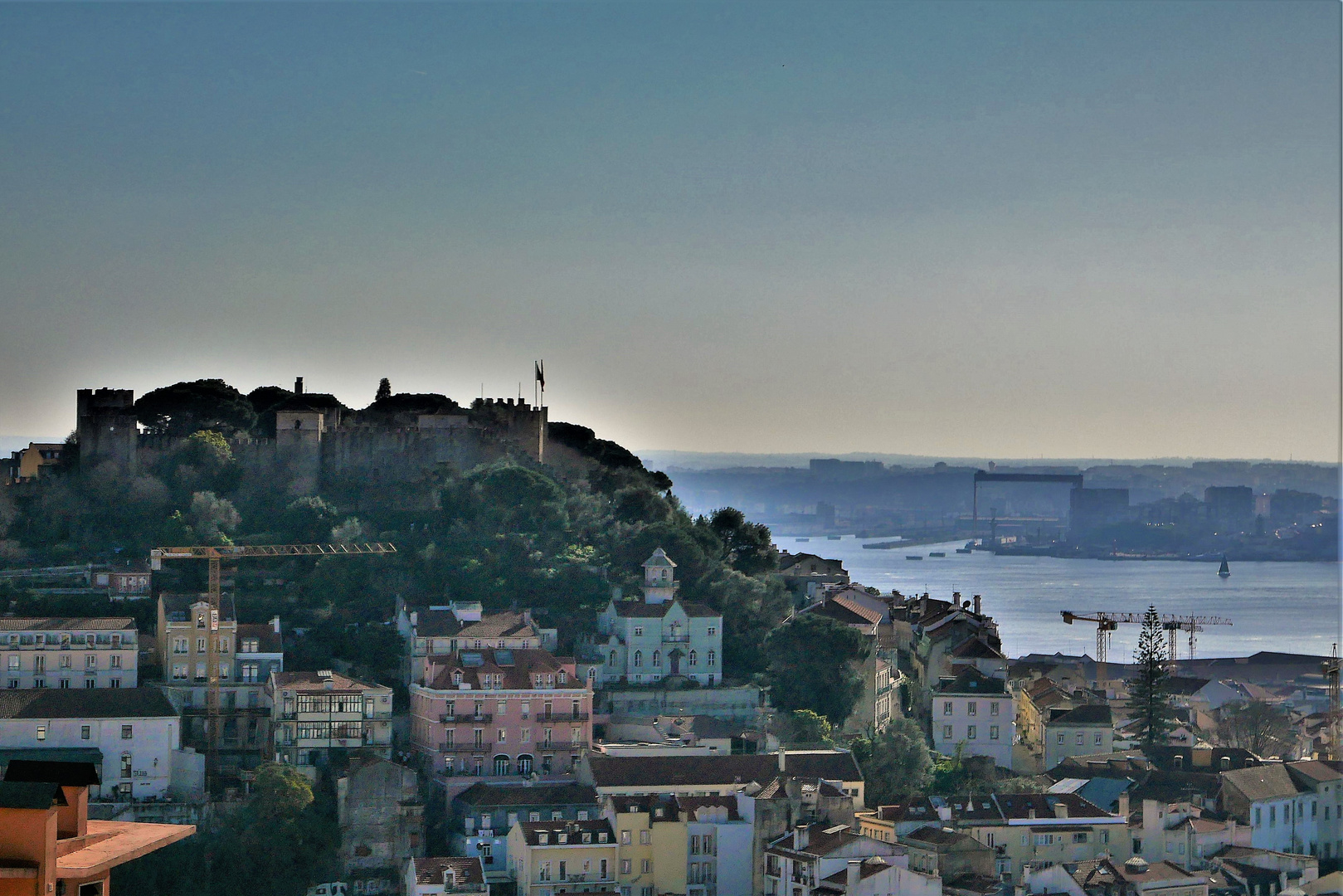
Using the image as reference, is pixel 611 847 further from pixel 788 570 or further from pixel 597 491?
pixel 788 570

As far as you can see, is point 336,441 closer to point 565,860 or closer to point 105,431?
point 105,431

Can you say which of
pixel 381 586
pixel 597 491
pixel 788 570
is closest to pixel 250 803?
pixel 381 586

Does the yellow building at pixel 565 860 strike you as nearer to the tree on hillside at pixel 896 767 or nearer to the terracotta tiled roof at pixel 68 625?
the tree on hillside at pixel 896 767

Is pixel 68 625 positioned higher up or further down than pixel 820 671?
higher up

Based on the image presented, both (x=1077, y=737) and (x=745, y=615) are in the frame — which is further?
(x=745, y=615)

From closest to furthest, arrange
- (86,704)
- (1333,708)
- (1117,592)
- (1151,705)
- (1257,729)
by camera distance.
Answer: (86,704) < (1151,705) < (1257,729) < (1333,708) < (1117,592)

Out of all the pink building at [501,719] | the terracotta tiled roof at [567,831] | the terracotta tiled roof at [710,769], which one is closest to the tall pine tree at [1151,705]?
the terracotta tiled roof at [710,769]

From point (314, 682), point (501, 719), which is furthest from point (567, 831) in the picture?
point (314, 682)
